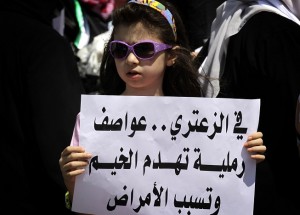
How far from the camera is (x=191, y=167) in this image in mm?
2852

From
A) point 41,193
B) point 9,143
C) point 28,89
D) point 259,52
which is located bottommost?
point 41,193

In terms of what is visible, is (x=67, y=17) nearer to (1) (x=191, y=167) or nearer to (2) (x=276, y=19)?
(2) (x=276, y=19)

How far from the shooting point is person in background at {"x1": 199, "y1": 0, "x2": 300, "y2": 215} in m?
3.28

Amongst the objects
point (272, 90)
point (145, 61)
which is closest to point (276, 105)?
point (272, 90)

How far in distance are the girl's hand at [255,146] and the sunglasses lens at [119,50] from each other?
0.66 meters

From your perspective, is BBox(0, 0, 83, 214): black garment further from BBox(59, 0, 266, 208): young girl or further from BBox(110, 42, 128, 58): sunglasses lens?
BBox(110, 42, 128, 58): sunglasses lens

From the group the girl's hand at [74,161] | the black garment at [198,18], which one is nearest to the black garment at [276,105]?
the girl's hand at [74,161]

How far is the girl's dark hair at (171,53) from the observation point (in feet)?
10.6

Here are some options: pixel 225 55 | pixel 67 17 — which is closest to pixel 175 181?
pixel 225 55

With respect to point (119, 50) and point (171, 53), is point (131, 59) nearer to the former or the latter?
point (119, 50)

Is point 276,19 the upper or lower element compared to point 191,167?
upper

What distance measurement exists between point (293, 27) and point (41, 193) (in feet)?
4.95

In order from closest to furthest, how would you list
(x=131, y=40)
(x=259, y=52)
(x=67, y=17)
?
(x=131, y=40)
(x=259, y=52)
(x=67, y=17)

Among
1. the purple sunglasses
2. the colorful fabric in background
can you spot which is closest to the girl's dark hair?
the purple sunglasses
